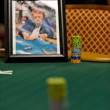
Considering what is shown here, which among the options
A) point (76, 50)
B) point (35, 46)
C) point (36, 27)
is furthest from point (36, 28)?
point (76, 50)

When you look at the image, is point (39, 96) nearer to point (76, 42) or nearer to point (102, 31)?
point (76, 42)

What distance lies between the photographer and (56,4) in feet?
5.48

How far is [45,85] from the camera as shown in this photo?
1.10m

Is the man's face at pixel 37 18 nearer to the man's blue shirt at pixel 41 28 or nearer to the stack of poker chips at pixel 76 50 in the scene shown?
the man's blue shirt at pixel 41 28

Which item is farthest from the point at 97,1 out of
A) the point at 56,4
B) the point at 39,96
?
the point at 39,96

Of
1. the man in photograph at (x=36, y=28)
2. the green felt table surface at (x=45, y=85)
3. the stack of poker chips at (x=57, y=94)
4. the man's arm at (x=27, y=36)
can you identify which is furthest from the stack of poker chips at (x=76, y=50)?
the stack of poker chips at (x=57, y=94)

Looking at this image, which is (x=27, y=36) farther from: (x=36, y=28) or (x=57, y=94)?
(x=57, y=94)

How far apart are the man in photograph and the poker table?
0.10ft

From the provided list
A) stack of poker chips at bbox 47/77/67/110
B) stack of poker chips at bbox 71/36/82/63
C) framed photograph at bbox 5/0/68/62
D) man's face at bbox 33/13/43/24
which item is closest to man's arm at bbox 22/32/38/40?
framed photograph at bbox 5/0/68/62

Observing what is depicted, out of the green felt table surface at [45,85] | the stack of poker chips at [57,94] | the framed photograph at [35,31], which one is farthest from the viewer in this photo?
the framed photograph at [35,31]

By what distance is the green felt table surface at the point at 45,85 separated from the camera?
2.86ft

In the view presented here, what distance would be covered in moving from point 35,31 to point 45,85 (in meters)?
0.63

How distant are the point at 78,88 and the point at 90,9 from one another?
119cm

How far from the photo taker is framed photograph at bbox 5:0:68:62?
5.23ft
